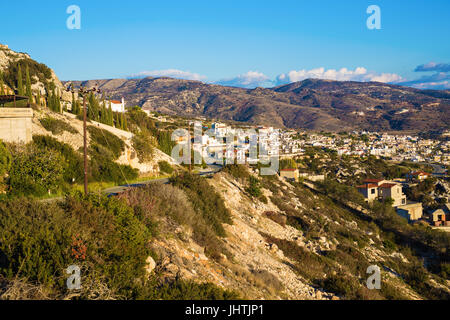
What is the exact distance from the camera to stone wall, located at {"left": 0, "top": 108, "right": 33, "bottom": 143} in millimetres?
16500

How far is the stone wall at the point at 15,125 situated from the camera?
16.5m

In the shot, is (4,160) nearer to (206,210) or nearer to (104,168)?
(104,168)

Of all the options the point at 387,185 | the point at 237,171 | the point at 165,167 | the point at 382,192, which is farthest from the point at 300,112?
the point at 237,171

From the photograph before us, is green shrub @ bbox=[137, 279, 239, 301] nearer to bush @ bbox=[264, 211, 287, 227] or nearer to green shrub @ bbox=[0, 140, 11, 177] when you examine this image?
green shrub @ bbox=[0, 140, 11, 177]

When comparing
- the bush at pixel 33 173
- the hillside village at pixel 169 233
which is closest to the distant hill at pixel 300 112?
the hillside village at pixel 169 233

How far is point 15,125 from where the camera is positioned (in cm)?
1688

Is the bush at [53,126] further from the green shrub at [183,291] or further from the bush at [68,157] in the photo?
the green shrub at [183,291]

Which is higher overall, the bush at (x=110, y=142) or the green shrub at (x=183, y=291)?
the bush at (x=110, y=142)

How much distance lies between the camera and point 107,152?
23.0 metres

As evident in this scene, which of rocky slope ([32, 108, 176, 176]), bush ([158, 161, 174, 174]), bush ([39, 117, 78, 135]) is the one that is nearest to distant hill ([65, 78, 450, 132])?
bush ([158, 161, 174, 174])

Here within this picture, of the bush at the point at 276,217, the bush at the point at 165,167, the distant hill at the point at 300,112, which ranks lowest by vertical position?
the bush at the point at 276,217

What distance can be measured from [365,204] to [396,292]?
2452cm

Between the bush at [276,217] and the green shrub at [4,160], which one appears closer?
the green shrub at [4,160]
